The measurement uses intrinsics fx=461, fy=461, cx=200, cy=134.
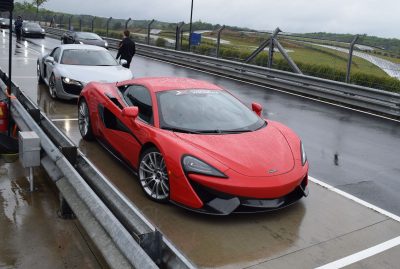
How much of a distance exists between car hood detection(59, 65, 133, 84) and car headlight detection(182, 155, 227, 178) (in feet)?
21.0

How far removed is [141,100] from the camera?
6320 millimetres

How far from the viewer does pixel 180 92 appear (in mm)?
6312

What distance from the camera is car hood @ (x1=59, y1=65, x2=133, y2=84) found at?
428 inches

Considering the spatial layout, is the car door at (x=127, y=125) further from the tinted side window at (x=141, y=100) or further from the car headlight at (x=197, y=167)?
the car headlight at (x=197, y=167)

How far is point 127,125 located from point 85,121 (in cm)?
192

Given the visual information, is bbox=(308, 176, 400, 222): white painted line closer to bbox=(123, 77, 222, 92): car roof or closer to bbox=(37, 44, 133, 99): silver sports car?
bbox=(123, 77, 222, 92): car roof

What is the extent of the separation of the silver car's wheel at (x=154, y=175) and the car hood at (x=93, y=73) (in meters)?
5.66

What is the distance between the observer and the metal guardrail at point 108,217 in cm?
348

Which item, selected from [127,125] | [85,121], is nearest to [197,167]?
[127,125]

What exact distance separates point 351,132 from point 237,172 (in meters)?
6.01

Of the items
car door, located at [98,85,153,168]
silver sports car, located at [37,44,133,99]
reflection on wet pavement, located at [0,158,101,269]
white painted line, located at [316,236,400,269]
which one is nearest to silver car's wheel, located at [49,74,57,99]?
silver sports car, located at [37,44,133,99]

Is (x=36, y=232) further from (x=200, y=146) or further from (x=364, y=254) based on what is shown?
(x=364, y=254)

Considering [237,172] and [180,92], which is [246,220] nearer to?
[237,172]

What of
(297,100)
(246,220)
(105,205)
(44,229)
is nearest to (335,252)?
(246,220)
